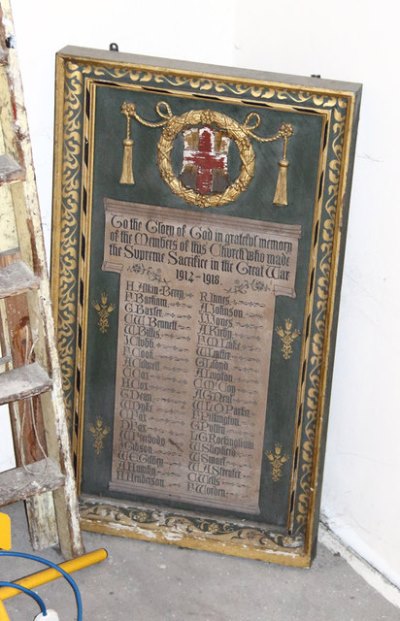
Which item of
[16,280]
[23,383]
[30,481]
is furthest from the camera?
[30,481]

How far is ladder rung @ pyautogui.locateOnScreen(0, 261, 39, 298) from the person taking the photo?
2.58 metres

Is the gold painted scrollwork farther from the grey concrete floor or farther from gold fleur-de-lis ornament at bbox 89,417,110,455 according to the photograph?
the grey concrete floor

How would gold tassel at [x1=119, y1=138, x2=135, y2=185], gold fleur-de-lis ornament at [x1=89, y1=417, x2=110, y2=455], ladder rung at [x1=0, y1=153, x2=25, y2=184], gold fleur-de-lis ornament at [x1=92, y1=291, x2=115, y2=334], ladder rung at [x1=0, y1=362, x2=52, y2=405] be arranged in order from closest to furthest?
1. ladder rung at [x1=0, y1=153, x2=25, y2=184]
2. ladder rung at [x1=0, y1=362, x2=52, y2=405]
3. gold tassel at [x1=119, y1=138, x2=135, y2=185]
4. gold fleur-de-lis ornament at [x1=92, y1=291, x2=115, y2=334]
5. gold fleur-de-lis ornament at [x1=89, y1=417, x2=110, y2=455]

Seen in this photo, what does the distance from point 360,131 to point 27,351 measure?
0.98m

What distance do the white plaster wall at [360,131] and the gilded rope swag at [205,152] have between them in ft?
0.79

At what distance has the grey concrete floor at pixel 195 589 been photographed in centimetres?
287

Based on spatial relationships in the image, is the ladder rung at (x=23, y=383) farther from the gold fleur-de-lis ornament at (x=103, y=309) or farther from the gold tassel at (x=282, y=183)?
the gold tassel at (x=282, y=183)

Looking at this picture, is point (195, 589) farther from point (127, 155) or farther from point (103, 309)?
point (127, 155)

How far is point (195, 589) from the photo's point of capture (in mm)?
2955

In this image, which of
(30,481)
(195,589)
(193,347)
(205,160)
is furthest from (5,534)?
(205,160)

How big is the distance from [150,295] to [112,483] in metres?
0.56

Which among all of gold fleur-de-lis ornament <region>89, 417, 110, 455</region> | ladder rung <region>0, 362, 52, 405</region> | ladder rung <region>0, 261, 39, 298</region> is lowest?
gold fleur-de-lis ornament <region>89, 417, 110, 455</region>

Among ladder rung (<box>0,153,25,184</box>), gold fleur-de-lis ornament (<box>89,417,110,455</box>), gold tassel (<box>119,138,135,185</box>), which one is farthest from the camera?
gold fleur-de-lis ornament (<box>89,417,110,455</box>)

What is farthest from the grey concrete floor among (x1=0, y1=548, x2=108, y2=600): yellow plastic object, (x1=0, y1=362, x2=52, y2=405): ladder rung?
(x1=0, y1=362, x2=52, y2=405): ladder rung
